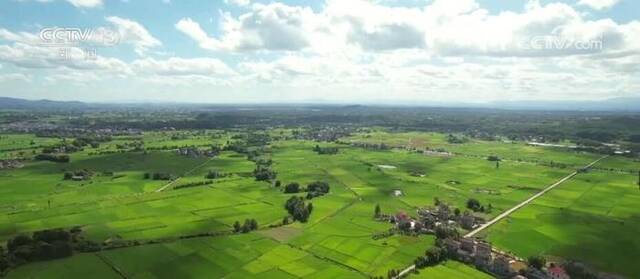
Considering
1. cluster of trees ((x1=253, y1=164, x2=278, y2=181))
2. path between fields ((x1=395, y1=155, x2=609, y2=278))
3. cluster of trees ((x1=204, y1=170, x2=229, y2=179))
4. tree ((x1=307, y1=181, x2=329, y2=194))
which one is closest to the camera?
path between fields ((x1=395, y1=155, x2=609, y2=278))

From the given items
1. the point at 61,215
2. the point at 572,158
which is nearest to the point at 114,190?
the point at 61,215

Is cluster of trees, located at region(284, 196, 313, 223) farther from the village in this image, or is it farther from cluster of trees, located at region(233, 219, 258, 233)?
the village

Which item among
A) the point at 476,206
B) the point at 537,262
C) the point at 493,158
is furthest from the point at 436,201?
the point at 493,158

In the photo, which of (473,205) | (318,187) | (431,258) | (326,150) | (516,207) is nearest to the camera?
(431,258)

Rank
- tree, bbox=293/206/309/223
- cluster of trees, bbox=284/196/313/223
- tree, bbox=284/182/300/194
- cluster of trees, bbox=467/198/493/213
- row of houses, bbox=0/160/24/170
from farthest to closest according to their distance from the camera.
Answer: row of houses, bbox=0/160/24/170
tree, bbox=284/182/300/194
cluster of trees, bbox=467/198/493/213
cluster of trees, bbox=284/196/313/223
tree, bbox=293/206/309/223

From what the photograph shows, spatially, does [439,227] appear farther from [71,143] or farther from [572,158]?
[71,143]

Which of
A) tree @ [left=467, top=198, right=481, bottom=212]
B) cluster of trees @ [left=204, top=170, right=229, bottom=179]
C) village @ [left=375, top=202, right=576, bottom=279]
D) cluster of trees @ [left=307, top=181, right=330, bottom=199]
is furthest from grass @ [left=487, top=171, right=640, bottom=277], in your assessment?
cluster of trees @ [left=204, top=170, right=229, bottom=179]

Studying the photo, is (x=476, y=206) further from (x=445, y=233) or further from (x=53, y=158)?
(x=53, y=158)

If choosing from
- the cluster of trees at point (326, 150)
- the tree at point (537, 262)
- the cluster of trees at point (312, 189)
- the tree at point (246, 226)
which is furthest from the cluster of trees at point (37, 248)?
the cluster of trees at point (326, 150)

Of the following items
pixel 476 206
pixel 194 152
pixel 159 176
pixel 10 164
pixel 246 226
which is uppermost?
pixel 10 164
